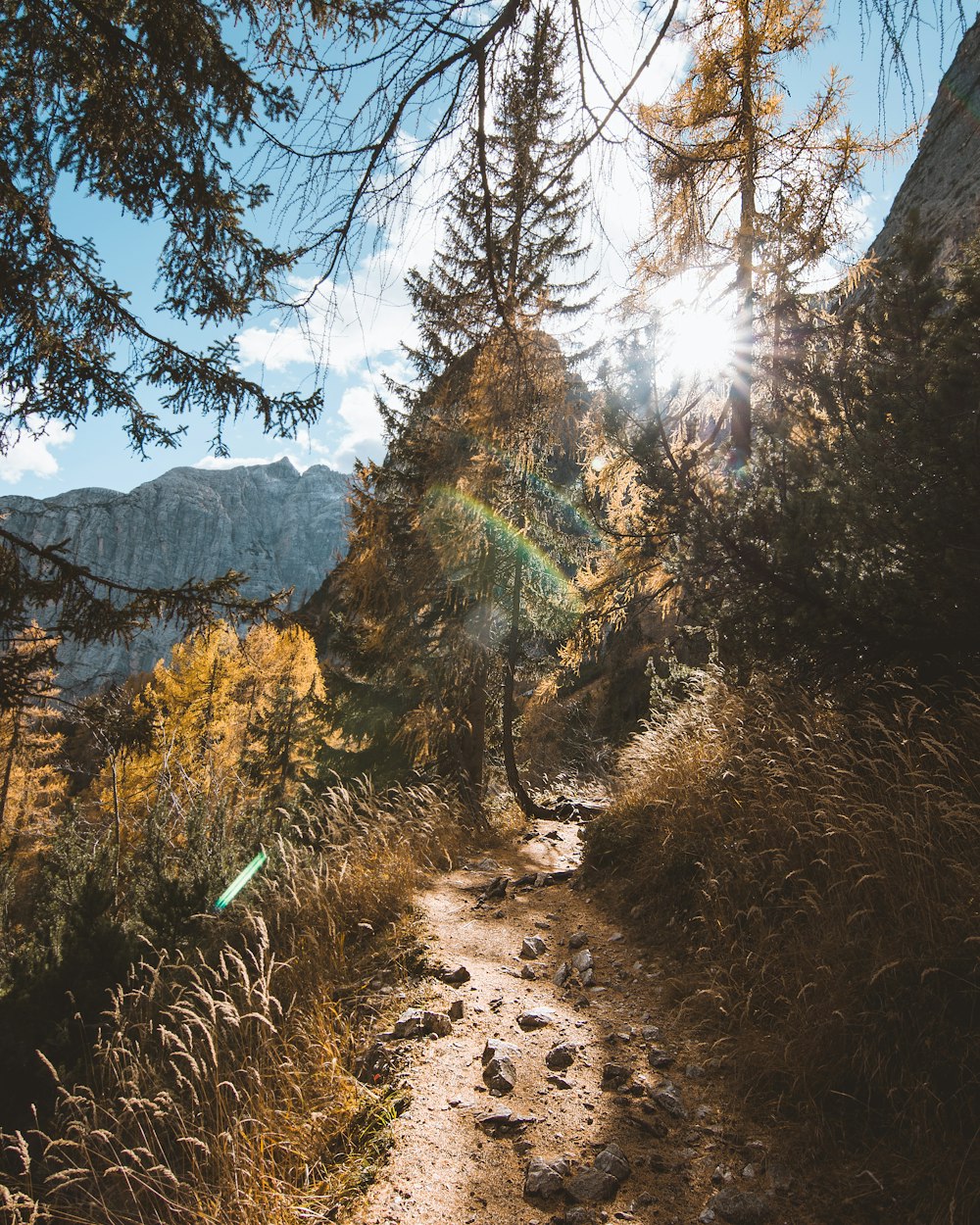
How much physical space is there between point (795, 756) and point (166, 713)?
19421 millimetres

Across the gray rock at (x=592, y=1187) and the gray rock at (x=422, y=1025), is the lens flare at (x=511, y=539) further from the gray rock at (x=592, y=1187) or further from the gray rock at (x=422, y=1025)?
the gray rock at (x=592, y=1187)

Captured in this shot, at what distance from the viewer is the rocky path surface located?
1904 millimetres

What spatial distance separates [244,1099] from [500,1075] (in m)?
1.18

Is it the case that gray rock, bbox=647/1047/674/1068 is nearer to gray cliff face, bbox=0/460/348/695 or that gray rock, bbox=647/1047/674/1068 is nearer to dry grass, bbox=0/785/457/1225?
dry grass, bbox=0/785/457/1225

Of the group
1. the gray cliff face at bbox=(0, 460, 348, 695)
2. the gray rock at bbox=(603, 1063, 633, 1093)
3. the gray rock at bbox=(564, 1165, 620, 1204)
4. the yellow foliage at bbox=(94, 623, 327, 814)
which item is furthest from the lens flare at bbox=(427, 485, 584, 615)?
the gray cliff face at bbox=(0, 460, 348, 695)

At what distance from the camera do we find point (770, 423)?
480 cm

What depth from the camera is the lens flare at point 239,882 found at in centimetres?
557

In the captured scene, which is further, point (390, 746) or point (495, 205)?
point (390, 746)

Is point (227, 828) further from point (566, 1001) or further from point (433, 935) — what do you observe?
point (566, 1001)

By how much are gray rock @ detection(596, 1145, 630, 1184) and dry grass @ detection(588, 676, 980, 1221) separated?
67 centimetres

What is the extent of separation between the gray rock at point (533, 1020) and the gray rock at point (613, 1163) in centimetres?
96

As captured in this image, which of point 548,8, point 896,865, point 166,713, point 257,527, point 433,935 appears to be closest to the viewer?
point 548,8

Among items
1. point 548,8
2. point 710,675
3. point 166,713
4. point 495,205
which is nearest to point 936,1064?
point 495,205

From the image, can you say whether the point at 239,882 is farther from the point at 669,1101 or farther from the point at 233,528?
the point at 233,528
